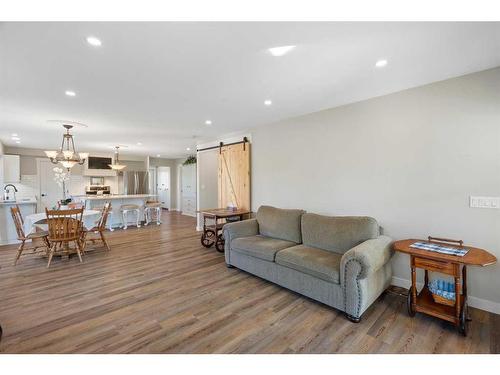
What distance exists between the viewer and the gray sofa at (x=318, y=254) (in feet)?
7.25

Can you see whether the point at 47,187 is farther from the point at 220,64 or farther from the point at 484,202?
the point at 484,202

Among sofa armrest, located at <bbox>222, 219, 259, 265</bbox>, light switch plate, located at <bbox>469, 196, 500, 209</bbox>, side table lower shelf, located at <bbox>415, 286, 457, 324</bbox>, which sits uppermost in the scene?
light switch plate, located at <bbox>469, 196, 500, 209</bbox>

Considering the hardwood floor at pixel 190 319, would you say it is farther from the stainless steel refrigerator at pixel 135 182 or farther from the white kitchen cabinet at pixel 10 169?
the stainless steel refrigerator at pixel 135 182

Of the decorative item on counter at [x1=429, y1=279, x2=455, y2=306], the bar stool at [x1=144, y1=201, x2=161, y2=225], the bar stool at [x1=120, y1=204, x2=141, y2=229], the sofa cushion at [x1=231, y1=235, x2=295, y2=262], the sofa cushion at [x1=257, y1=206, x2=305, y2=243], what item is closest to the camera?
the decorative item on counter at [x1=429, y1=279, x2=455, y2=306]

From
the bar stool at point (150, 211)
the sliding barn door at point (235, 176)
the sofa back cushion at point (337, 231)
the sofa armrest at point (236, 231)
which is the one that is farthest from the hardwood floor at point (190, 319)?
the bar stool at point (150, 211)

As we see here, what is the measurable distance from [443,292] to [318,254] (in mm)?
1211

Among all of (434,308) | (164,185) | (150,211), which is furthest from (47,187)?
(434,308)

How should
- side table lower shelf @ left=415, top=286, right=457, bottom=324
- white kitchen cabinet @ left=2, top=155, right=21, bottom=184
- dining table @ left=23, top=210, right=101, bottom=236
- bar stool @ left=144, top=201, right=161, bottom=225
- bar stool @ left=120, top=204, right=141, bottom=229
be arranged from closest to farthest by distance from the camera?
side table lower shelf @ left=415, top=286, right=457, bottom=324, dining table @ left=23, top=210, right=101, bottom=236, white kitchen cabinet @ left=2, top=155, right=21, bottom=184, bar stool @ left=120, top=204, right=141, bottom=229, bar stool @ left=144, top=201, right=161, bottom=225

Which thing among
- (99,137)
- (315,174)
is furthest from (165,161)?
(315,174)

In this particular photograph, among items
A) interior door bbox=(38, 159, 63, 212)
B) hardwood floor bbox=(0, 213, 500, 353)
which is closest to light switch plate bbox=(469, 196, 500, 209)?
hardwood floor bbox=(0, 213, 500, 353)

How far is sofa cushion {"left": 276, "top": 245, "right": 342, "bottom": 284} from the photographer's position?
238 centimetres

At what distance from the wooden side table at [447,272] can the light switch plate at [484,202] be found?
0.44 metres

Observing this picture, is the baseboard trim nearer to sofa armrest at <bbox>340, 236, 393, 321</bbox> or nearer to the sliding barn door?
sofa armrest at <bbox>340, 236, 393, 321</bbox>

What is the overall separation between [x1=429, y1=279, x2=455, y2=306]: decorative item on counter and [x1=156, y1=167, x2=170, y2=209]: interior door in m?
10.6
